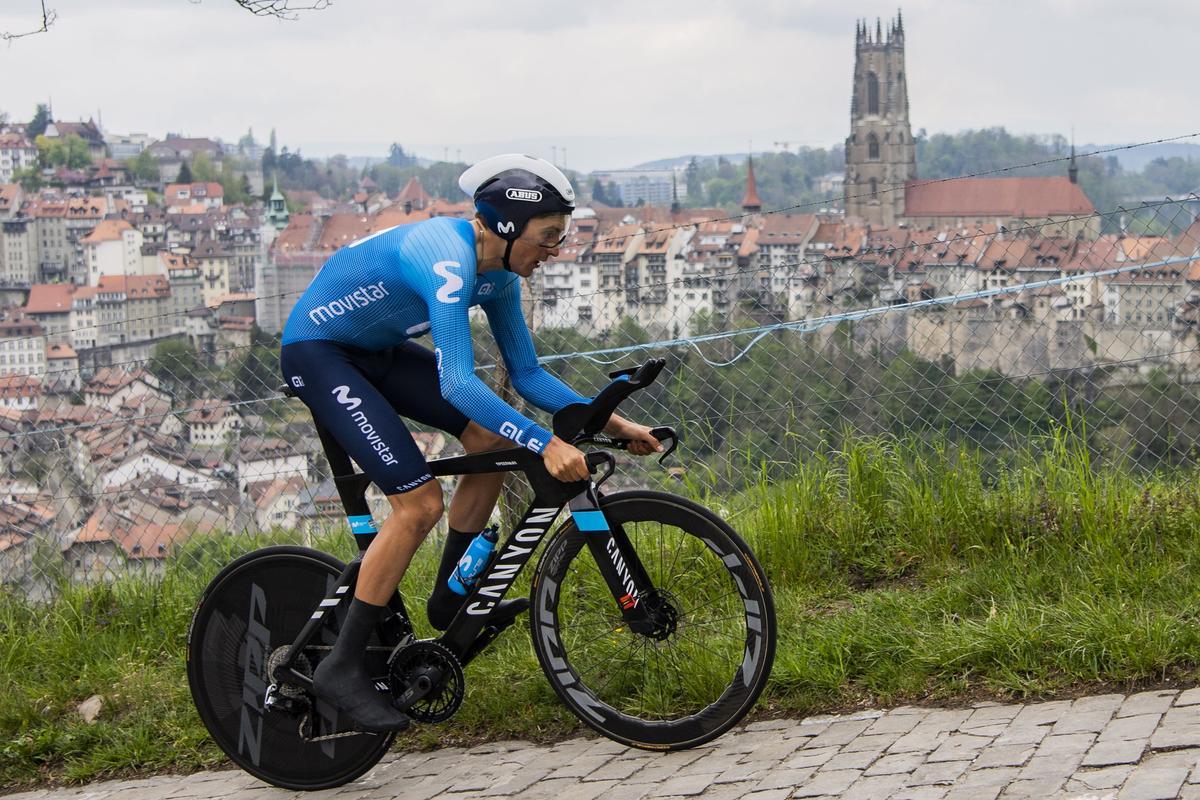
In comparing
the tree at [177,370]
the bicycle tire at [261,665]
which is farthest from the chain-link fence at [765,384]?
the bicycle tire at [261,665]

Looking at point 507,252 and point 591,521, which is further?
point 591,521

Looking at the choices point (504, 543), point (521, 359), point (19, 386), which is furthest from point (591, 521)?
point (19, 386)

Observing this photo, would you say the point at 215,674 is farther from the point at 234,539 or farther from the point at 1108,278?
the point at 1108,278

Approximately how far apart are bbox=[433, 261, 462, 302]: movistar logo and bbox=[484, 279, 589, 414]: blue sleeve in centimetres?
39

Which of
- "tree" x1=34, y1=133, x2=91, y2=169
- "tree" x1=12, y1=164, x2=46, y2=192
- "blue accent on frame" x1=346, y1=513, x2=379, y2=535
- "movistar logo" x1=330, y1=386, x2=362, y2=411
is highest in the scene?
"tree" x1=34, y1=133, x2=91, y2=169

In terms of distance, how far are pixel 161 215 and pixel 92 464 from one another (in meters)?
161

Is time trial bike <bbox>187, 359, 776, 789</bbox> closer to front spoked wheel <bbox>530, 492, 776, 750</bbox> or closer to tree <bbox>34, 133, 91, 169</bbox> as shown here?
front spoked wheel <bbox>530, 492, 776, 750</bbox>

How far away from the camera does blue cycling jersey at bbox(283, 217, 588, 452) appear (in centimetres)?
366

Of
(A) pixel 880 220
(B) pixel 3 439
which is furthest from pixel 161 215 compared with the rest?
(B) pixel 3 439

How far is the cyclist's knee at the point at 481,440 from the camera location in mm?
4102

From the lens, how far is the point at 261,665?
429 cm

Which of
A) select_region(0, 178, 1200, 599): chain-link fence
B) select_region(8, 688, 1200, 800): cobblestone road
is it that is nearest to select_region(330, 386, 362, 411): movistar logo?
select_region(8, 688, 1200, 800): cobblestone road

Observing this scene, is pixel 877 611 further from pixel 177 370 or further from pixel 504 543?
pixel 177 370

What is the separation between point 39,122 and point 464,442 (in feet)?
690
